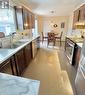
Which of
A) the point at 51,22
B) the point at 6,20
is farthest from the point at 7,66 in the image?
the point at 51,22

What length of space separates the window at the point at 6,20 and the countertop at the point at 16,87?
7.51ft

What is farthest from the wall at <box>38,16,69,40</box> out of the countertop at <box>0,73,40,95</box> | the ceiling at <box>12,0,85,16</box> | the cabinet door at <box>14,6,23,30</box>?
the countertop at <box>0,73,40,95</box>

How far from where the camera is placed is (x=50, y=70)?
291cm

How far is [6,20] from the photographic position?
283 centimetres

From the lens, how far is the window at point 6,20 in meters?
2.74

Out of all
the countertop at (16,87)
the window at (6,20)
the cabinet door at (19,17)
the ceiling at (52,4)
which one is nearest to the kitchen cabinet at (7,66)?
the countertop at (16,87)

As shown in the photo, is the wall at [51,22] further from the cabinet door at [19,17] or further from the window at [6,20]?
the window at [6,20]

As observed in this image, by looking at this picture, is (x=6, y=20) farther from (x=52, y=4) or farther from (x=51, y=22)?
(x=51, y=22)

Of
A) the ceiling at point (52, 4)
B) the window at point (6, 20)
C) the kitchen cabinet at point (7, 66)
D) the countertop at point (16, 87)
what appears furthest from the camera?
the ceiling at point (52, 4)

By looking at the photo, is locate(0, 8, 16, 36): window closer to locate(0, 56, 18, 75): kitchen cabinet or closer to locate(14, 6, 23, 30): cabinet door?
locate(14, 6, 23, 30): cabinet door

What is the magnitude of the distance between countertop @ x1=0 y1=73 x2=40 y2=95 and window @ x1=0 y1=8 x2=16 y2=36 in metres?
2.29

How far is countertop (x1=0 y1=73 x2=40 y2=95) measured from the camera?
0.69 m

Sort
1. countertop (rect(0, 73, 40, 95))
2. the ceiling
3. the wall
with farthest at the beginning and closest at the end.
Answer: the wall < the ceiling < countertop (rect(0, 73, 40, 95))

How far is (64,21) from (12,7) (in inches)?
247
